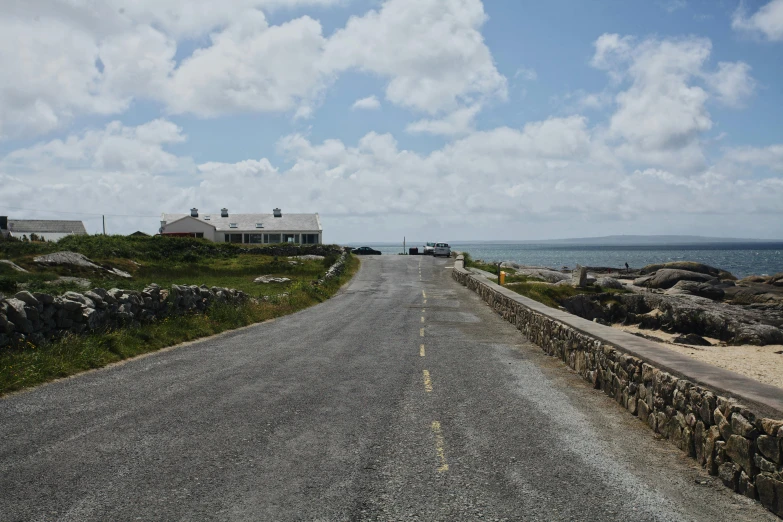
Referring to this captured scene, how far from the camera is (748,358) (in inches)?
763

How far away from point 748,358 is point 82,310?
19312 mm

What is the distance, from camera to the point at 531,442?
24.6ft

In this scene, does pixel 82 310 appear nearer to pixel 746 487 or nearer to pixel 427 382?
pixel 427 382

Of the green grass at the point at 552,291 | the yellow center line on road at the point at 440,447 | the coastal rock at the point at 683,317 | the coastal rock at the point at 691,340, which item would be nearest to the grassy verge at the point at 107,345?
the yellow center line on road at the point at 440,447

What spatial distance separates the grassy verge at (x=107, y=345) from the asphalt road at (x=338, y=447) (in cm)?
57

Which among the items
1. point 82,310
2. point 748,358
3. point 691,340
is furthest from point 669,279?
point 82,310

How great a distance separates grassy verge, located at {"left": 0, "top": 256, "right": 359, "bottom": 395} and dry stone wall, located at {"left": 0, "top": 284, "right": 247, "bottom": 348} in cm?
28

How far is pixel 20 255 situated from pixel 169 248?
19.9 metres

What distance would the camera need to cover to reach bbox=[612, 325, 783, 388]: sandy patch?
15594 millimetres

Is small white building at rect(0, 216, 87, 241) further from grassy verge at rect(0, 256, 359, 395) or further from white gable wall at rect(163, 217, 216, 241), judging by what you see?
grassy verge at rect(0, 256, 359, 395)

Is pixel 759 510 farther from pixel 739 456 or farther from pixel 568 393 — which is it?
pixel 568 393

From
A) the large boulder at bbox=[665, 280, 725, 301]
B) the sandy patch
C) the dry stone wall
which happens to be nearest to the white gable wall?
the large boulder at bbox=[665, 280, 725, 301]

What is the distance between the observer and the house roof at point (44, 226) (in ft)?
294

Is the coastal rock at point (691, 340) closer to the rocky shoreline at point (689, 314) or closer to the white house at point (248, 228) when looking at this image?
the rocky shoreline at point (689, 314)
